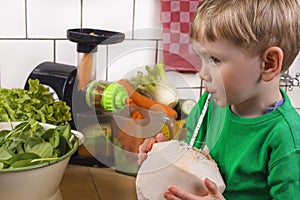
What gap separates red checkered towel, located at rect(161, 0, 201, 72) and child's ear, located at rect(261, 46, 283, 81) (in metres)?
0.11

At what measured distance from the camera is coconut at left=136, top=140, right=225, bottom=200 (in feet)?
2.38

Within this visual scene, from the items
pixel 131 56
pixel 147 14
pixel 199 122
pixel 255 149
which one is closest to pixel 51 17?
pixel 147 14

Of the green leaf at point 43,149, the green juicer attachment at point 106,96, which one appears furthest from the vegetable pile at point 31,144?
the green juicer attachment at point 106,96

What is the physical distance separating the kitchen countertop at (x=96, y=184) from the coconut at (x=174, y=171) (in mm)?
194

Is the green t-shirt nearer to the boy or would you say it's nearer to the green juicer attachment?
the boy

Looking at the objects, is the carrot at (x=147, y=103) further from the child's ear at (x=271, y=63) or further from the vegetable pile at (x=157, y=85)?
the child's ear at (x=271, y=63)

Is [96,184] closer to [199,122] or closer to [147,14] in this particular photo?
[199,122]

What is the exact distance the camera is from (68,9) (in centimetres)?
109

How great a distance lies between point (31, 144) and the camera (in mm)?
795

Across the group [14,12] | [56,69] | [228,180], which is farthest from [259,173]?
[14,12]

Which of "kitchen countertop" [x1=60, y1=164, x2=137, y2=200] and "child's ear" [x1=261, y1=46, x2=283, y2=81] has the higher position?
"child's ear" [x1=261, y1=46, x2=283, y2=81]

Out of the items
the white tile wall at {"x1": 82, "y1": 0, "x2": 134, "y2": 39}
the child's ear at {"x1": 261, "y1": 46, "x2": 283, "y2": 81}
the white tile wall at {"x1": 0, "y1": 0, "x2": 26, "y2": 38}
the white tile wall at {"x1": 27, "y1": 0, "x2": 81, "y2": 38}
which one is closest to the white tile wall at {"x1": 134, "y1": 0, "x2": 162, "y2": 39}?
the white tile wall at {"x1": 82, "y1": 0, "x2": 134, "y2": 39}

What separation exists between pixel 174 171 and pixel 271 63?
0.21 m

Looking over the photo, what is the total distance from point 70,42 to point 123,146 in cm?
32
